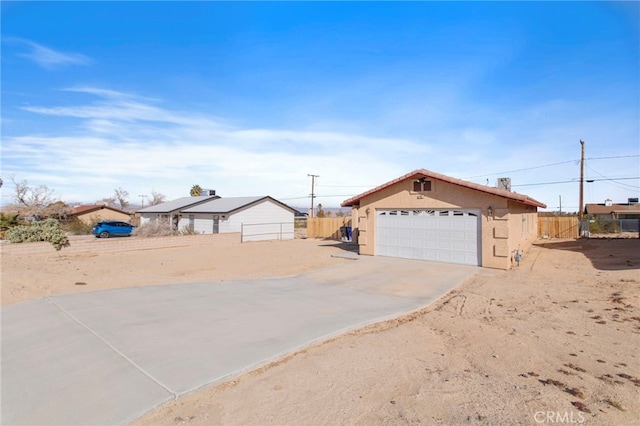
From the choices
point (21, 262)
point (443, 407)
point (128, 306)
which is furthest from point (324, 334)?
point (21, 262)

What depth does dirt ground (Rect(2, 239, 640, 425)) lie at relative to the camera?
12.8 ft

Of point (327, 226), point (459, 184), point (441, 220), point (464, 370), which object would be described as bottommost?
point (464, 370)

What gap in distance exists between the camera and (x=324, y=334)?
6371 millimetres

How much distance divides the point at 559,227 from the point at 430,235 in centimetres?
1966

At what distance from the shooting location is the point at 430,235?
15.9 metres

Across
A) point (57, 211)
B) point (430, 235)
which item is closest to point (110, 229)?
point (57, 211)

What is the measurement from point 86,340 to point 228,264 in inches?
394

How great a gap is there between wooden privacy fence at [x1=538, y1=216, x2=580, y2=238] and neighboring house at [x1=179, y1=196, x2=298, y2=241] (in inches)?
839

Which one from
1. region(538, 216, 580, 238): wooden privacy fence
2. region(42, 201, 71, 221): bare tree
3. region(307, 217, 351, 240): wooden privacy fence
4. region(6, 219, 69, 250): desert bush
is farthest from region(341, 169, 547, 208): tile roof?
region(42, 201, 71, 221): bare tree

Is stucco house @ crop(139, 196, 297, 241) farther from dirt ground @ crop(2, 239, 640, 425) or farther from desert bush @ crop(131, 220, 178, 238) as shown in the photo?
dirt ground @ crop(2, 239, 640, 425)

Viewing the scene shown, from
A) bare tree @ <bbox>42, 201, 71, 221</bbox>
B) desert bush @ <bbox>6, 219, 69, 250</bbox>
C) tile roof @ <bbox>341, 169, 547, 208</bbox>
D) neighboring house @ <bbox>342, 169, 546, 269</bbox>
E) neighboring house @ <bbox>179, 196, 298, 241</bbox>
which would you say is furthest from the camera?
bare tree @ <bbox>42, 201, 71, 221</bbox>

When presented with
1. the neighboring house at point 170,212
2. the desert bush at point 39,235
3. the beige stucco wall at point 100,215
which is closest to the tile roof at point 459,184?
the desert bush at point 39,235

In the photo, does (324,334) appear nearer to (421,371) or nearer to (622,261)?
(421,371)

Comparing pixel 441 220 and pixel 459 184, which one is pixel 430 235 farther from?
pixel 459 184
